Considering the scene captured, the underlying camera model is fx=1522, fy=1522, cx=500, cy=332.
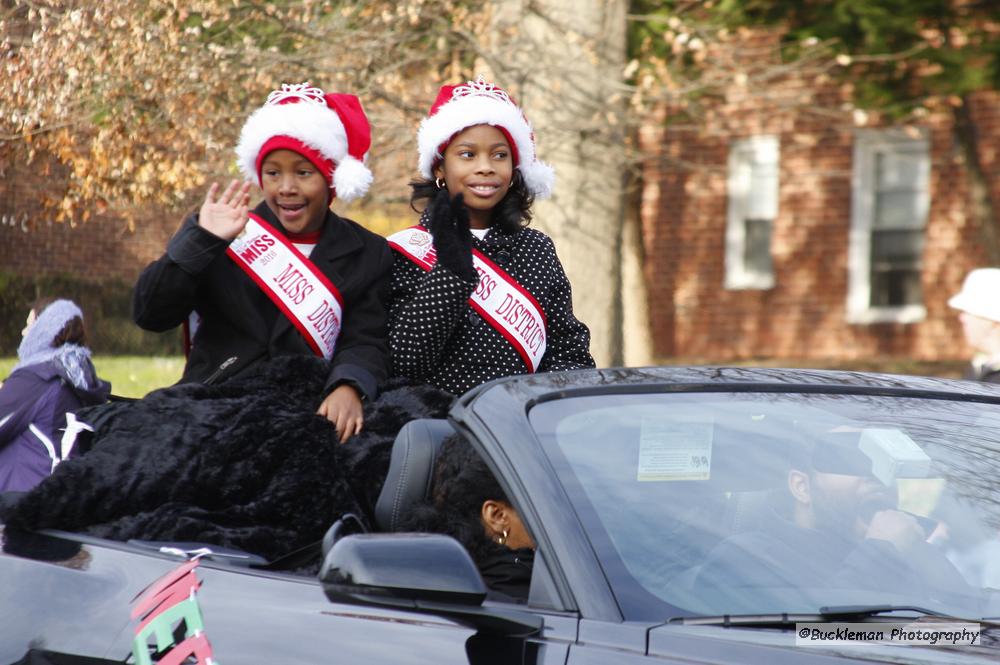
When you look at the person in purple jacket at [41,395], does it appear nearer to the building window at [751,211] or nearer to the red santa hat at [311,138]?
the red santa hat at [311,138]

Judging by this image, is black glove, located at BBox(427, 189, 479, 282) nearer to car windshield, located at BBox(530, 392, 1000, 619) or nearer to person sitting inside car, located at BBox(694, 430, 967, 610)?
car windshield, located at BBox(530, 392, 1000, 619)

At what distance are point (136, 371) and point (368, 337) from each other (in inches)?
348

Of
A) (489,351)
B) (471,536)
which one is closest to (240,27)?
(489,351)

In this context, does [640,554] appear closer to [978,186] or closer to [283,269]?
[283,269]

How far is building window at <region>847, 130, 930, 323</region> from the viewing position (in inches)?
651

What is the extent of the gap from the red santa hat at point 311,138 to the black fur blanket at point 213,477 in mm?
1134

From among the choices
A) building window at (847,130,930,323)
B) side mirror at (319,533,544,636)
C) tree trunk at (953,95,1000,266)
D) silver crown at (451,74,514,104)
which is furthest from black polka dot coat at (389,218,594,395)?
building window at (847,130,930,323)

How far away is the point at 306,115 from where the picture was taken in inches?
193

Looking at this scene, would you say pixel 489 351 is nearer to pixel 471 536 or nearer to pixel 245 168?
pixel 245 168

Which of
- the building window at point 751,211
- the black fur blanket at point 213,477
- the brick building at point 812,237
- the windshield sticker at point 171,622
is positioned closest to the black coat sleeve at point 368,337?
the black fur blanket at point 213,477

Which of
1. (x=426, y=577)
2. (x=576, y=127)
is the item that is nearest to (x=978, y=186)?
(x=576, y=127)

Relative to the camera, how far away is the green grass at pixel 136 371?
11.8m

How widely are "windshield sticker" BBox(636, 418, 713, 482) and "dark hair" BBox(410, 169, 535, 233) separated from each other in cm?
197

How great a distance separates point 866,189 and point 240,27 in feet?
30.7
